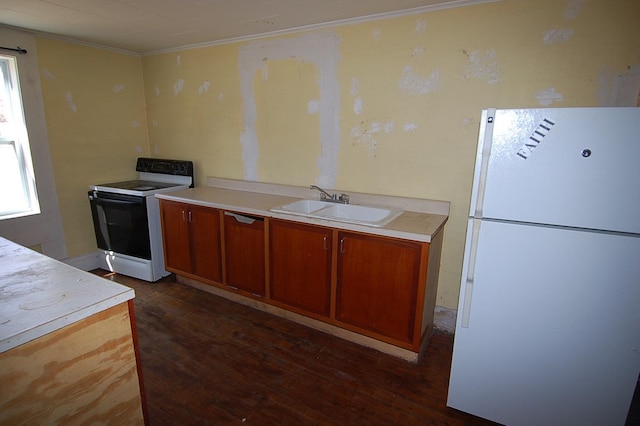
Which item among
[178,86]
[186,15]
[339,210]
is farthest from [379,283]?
[178,86]

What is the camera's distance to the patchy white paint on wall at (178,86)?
3.58 m

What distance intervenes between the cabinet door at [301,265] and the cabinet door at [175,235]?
98 cm

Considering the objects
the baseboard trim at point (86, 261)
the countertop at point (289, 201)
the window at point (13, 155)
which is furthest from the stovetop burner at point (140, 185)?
the baseboard trim at point (86, 261)

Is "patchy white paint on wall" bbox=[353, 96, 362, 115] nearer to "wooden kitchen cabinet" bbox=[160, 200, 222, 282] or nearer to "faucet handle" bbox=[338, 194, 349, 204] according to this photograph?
"faucet handle" bbox=[338, 194, 349, 204]

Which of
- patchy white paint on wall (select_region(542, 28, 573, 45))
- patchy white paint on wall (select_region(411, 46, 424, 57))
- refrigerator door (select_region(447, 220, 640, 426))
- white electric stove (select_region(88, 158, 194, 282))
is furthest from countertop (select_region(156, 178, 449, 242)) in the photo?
patchy white paint on wall (select_region(542, 28, 573, 45))

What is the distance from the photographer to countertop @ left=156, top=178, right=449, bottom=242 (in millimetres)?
2125

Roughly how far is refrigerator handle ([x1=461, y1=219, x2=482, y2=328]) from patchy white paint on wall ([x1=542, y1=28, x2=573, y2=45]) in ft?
4.20

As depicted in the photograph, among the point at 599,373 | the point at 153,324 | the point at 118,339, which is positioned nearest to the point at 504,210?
the point at 599,373

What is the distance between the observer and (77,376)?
1100 millimetres

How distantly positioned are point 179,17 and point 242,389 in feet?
8.70

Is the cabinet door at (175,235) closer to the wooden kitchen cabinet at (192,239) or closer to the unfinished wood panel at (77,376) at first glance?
the wooden kitchen cabinet at (192,239)

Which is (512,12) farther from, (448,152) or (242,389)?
(242,389)

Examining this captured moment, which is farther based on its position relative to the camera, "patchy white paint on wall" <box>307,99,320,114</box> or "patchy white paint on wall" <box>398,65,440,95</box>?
"patchy white paint on wall" <box>307,99,320,114</box>

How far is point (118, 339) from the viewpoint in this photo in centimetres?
120
